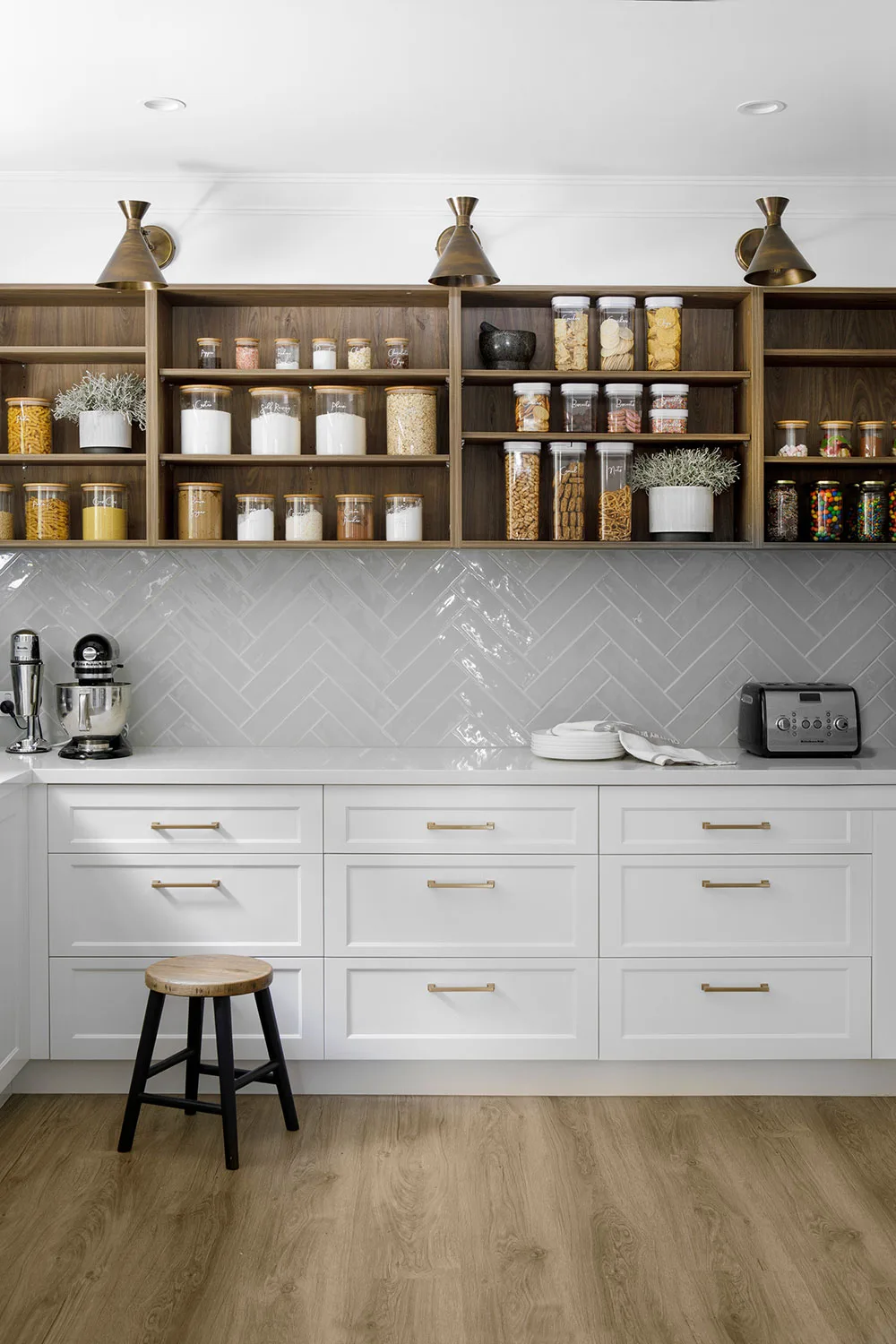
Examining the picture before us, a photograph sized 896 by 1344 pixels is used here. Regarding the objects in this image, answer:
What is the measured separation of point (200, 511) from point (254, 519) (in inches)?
6.6

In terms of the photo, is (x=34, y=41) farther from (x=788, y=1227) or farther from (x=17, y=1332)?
(x=788, y=1227)

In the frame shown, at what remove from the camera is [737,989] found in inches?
133

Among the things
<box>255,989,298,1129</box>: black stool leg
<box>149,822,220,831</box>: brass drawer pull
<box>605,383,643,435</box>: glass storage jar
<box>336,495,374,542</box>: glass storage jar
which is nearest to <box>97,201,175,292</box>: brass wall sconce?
<box>336,495,374,542</box>: glass storage jar

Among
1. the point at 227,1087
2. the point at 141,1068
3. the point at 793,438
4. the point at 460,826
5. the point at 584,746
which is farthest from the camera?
the point at 793,438

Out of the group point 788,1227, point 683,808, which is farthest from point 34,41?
point 788,1227

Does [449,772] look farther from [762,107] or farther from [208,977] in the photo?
[762,107]

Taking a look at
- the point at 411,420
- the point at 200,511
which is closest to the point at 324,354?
the point at 411,420

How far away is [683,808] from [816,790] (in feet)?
1.24

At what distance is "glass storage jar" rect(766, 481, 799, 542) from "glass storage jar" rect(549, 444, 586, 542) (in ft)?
1.95

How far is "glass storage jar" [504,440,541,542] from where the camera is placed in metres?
3.65

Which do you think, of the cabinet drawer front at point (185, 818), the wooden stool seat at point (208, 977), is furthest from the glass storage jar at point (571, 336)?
the wooden stool seat at point (208, 977)

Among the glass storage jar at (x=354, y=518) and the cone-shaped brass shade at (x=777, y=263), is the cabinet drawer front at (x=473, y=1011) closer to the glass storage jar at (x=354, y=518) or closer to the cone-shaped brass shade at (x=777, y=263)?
the glass storage jar at (x=354, y=518)

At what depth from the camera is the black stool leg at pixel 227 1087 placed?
293 centimetres

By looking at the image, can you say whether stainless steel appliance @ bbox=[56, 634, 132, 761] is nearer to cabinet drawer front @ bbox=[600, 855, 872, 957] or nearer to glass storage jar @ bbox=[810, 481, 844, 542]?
cabinet drawer front @ bbox=[600, 855, 872, 957]
